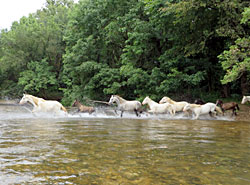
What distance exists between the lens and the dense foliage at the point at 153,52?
19.7m

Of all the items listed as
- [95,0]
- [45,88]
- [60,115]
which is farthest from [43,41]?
[60,115]

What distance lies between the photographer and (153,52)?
2912cm

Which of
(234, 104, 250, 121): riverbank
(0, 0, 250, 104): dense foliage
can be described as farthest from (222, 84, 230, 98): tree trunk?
(234, 104, 250, 121): riverbank

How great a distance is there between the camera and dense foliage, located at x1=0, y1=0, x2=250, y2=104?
64.5 ft

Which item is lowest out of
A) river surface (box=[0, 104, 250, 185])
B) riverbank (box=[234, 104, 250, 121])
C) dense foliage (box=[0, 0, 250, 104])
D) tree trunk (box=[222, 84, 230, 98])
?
river surface (box=[0, 104, 250, 185])

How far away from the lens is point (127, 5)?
102 ft

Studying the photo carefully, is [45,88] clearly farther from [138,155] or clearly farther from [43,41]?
[138,155]

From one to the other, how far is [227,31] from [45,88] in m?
32.6

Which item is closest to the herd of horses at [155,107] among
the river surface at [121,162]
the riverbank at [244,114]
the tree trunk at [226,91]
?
the riverbank at [244,114]

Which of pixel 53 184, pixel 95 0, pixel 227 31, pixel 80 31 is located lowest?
pixel 53 184

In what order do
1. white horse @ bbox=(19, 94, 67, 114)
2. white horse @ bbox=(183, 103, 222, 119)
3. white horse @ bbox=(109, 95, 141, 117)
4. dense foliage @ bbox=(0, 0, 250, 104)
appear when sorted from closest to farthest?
white horse @ bbox=(19, 94, 67, 114), white horse @ bbox=(183, 103, 222, 119), white horse @ bbox=(109, 95, 141, 117), dense foliage @ bbox=(0, 0, 250, 104)

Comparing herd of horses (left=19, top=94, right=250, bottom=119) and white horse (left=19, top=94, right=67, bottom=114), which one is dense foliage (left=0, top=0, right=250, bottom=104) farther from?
white horse (left=19, top=94, right=67, bottom=114)

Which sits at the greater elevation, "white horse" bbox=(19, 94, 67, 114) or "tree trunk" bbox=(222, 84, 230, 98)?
"tree trunk" bbox=(222, 84, 230, 98)

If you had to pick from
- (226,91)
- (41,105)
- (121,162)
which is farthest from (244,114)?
(121,162)
